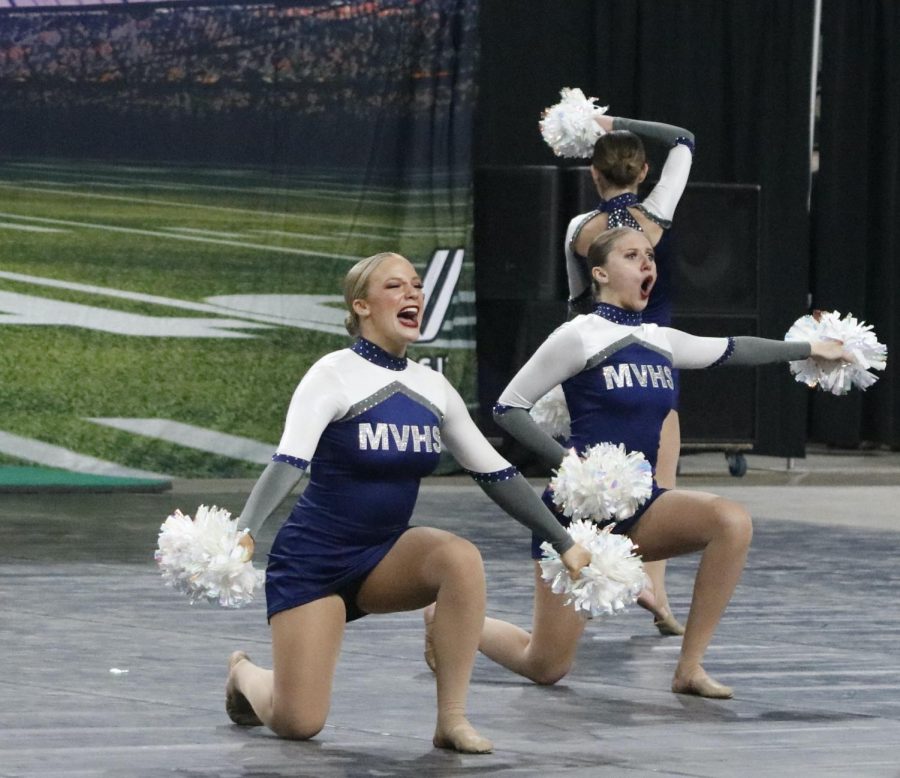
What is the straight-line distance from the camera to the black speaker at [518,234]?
1057cm

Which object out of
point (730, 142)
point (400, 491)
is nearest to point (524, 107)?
point (730, 142)

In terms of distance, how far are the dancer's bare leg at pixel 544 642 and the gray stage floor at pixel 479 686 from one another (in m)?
0.05

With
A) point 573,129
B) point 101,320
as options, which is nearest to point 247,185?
point 101,320

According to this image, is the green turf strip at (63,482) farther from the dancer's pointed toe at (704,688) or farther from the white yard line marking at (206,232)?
the dancer's pointed toe at (704,688)

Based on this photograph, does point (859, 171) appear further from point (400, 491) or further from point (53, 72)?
point (400, 491)

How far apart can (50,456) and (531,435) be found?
5.73 m

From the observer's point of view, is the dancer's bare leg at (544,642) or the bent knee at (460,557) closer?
the bent knee at (460,557)

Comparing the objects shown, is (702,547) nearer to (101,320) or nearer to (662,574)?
(662,574)

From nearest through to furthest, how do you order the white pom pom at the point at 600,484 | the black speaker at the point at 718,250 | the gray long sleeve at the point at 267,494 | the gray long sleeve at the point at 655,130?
the gray long sleeve at the point at 267,494 < the white pom pom at the point at 600,484 < the gray long sleeve at the point at 655,130 < the black speaker at the point at 718,250

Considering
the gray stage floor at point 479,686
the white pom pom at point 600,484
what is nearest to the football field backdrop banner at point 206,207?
the gray stage floor at point 479,686

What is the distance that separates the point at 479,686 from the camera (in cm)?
501

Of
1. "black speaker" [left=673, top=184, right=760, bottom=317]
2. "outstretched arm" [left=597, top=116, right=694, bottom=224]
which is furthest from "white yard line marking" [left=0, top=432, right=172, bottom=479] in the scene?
"outstretched arm" [left=597, top=116, right=694, bottom=224]

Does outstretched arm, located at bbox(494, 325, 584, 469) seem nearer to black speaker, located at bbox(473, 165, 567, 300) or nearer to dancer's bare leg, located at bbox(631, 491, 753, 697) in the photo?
dancer's bare leg, located at bbox(631, 491, 753, 697)

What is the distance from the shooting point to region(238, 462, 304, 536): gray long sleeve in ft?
13.2
